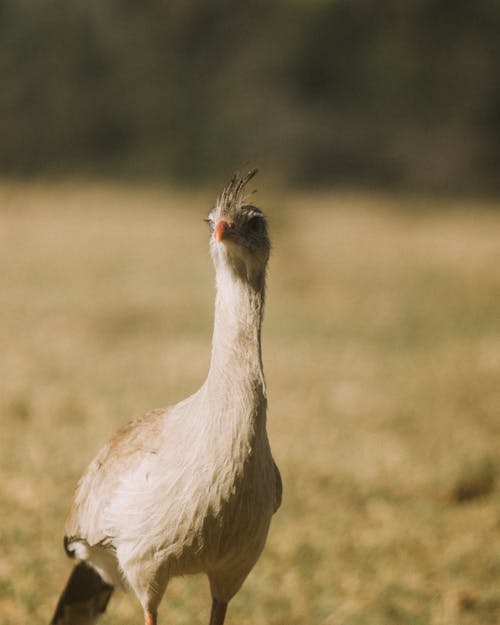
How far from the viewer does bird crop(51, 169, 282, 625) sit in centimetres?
220

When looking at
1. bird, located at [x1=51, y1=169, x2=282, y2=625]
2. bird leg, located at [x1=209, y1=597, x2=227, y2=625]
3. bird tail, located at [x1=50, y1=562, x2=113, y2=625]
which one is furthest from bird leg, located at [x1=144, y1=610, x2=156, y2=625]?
bird tail, located at [x1=50, y1=562, x2=113, y2=625]

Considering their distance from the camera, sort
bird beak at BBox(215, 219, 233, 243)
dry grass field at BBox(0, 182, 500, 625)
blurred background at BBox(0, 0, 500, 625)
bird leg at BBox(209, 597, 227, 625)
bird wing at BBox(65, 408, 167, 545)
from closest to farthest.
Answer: bird beak at BBox(215, 219, 233, 243)
bird wing at BBox(65, 408, 167, 545)
bird leg at BBox(209, 597, 227, 625)
dry grass field at BBox(0, 182, 500, 625)
blurred background at BBox(0, 0, 500, 625)

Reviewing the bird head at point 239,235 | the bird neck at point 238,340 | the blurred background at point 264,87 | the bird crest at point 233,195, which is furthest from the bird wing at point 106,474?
the blurred background at point 264,87

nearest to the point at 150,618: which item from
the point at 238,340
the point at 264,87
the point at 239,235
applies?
the point at 238,340

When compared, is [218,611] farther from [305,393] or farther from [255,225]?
[305,393]

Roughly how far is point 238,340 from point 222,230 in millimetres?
303

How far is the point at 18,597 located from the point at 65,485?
90 cm

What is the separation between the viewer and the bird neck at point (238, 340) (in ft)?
7.29

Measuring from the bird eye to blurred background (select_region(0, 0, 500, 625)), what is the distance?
1.63m

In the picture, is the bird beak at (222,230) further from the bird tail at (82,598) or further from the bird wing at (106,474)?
the bird tail at (82,598)

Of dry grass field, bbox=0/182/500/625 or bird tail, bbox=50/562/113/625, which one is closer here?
bird tail, bbox=50/562/113/625

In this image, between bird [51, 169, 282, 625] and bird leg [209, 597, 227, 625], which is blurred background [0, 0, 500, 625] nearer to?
bird leg [209, 597, 227, 625]

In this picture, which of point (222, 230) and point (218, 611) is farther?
point (218, 611)

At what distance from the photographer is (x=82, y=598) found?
275 cm
